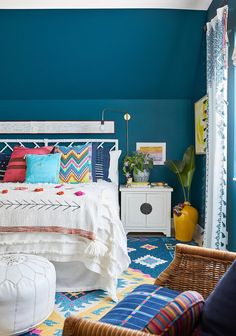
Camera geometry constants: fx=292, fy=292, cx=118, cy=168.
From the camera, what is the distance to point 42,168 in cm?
340

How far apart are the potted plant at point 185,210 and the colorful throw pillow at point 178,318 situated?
8.66 ft

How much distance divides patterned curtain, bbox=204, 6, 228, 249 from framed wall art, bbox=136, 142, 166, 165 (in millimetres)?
1547

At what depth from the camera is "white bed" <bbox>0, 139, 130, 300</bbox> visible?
228 centimetres

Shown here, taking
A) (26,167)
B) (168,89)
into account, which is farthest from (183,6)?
(26,167)

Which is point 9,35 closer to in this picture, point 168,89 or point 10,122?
point 10,122

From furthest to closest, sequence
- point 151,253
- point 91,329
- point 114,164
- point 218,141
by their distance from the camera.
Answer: point 114,164, point 151,253, point 218,141, point 91,329

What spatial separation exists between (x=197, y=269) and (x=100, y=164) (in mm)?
2486

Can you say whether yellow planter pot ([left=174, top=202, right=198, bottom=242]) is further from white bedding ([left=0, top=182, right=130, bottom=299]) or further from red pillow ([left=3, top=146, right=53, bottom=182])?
red pillow ([left=3, top=146, right=53, bottom=182])

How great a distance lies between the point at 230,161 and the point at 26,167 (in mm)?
2303

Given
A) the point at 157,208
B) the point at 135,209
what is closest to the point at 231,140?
the point at 157,208

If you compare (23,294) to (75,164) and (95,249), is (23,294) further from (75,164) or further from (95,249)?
(75,164)

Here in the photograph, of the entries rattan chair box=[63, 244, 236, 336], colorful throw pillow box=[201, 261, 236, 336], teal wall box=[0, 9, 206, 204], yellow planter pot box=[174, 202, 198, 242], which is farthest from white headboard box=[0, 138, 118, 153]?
colorful throw pillow box=[201, 261, 236, 336]

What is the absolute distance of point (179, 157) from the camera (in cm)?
443

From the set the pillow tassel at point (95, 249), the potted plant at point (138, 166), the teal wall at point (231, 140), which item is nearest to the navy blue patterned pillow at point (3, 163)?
the potted plant at point (138, 166)
